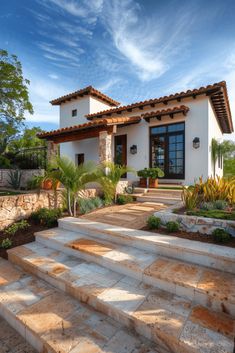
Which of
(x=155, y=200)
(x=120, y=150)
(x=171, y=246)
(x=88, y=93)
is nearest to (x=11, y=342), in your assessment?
(x=171, y=246)

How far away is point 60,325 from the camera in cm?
197

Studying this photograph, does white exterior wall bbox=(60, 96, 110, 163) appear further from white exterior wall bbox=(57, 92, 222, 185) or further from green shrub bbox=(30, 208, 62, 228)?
green shrub bbox=(30, 208, 62, 228)

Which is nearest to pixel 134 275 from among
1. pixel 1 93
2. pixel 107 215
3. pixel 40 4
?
pixel 107 215

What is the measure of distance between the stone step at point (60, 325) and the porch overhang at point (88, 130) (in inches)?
243

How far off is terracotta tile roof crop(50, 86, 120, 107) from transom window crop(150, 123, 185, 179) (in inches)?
193

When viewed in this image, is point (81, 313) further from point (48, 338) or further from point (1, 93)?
point (1, 93)

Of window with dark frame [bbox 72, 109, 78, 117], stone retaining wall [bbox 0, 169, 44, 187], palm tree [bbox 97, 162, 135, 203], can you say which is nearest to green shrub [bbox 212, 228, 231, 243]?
palm tree [bbox 97, 162, 135, 203]

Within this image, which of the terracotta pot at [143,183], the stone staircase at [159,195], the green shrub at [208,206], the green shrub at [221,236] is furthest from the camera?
the terracotta pot at [143,183]

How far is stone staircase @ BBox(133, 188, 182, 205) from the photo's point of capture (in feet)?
21.7

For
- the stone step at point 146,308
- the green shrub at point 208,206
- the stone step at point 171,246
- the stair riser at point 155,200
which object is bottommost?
the stone step at point 146,308

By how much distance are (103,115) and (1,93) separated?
18.0ft

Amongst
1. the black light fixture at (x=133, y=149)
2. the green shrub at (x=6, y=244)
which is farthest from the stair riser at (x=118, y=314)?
the black light fixture at (x=133, y=149)

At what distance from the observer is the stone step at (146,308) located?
5.46 ft

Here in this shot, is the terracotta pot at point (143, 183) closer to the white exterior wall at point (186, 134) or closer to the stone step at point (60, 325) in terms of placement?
the white exterior wall at point (186, 134)
